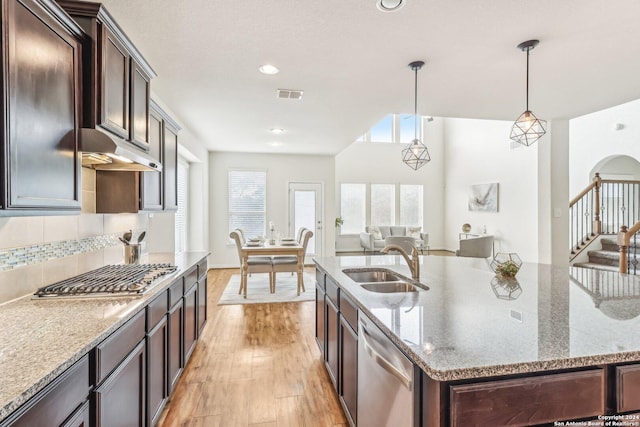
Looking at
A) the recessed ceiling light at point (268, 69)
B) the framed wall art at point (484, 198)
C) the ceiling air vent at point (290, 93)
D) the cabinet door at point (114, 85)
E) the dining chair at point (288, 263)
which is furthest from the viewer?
the framed wall art at point (484, 198)

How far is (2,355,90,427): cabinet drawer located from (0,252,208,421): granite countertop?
0.03 meters

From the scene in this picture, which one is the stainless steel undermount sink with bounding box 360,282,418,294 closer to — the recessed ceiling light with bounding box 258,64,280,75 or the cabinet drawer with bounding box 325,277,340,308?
the cabinet drawer with bounding box 325,277,340,308

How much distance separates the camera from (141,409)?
63.4 inches

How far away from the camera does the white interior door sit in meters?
7.41

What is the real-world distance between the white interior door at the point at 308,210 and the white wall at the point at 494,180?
164 inches

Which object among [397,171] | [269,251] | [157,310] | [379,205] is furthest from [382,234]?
[157,310]

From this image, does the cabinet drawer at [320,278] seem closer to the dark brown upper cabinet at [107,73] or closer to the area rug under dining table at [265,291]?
the dark brown upper cabinet at [107,73]

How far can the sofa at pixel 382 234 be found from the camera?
8797mm

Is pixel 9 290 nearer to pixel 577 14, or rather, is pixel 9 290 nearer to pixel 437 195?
pixel 577 14

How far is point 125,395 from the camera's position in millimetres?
1421

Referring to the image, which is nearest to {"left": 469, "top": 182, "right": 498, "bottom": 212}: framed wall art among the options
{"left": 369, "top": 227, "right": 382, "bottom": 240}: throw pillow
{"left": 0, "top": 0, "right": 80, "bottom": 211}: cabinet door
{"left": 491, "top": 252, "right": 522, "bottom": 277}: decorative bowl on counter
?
{"left": 369, "top": 227, "right": 382, "bottom": 240}: throw pillow

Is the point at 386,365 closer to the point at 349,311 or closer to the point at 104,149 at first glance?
the point at 349,311

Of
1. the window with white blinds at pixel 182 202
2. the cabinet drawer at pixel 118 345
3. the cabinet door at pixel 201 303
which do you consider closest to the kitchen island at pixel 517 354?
the cabinet drawer at pixel 118 345

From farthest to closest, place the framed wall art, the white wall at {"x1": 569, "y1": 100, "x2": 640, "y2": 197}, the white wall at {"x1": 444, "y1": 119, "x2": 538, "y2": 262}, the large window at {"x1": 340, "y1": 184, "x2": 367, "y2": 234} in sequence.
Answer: the large window at {"x1": 340, "y1": 184, "x2": 367, "y2": 234}
the framed wall art
the white wall at {"x1": 444, "y1": 119, "x2": 538, "y2": 262}
the white wall at {"x1": 569, "y1": 100, "x2": 640, "y2": 197}
